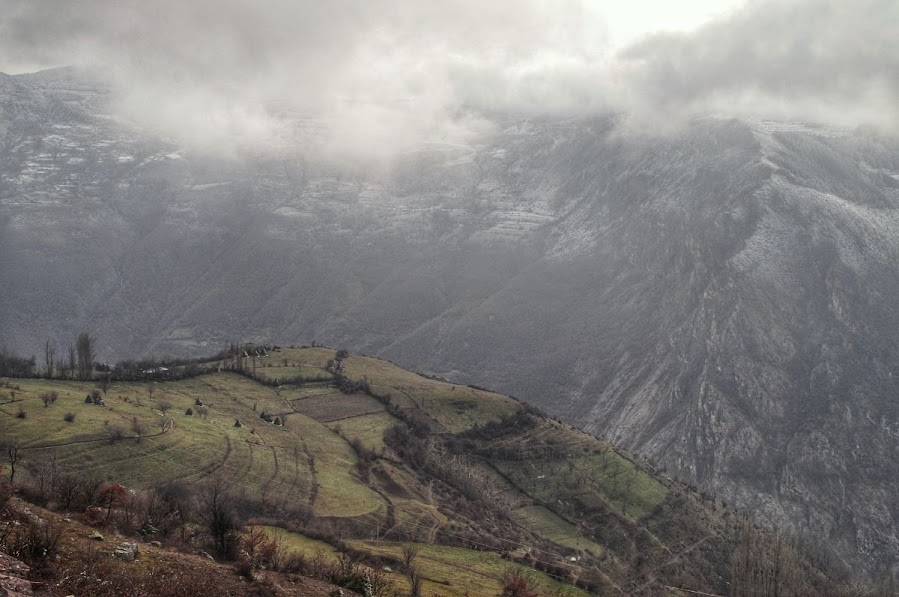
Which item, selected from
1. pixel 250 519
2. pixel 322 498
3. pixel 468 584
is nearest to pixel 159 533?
pixel 250 519

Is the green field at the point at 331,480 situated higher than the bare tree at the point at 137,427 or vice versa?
the bare tree at the point at 137,427

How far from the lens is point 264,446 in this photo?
159625mm

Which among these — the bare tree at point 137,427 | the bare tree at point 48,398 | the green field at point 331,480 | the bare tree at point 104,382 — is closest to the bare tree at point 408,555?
the green field at point 331,480

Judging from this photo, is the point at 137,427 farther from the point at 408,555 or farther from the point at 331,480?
the point at 408,555

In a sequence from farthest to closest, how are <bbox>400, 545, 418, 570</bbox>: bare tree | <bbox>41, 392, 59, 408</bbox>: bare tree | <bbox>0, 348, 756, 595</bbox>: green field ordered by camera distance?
<bbox>41, 392, 59, 408</bbox>: bare tree < <bbox>0, 348, 756, 595</bbox>: green field < <bbox>400, 545, 418, 570</bbox>: bare tree

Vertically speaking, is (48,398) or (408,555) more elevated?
(48,398)

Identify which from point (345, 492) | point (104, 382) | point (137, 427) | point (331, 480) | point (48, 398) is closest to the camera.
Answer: point (137, 427)

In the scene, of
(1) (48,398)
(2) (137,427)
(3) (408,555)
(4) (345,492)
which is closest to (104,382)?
(1) (48,398)

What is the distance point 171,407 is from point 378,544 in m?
68.7

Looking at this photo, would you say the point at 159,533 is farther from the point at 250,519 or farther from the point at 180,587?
the point at 250,519

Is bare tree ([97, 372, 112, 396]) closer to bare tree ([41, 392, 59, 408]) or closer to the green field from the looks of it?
the green field

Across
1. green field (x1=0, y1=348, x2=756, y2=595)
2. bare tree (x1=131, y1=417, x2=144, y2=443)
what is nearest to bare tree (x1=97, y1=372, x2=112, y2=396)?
green field (x1=0, y1=348, x2=756, y2=595)

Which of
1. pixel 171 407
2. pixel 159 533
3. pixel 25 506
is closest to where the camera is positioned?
pixel 25 506

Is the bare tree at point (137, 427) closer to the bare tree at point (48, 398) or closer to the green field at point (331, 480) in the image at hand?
the green field at point (331, 480)
